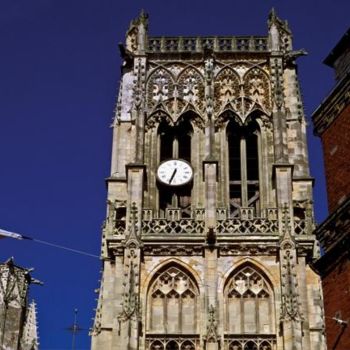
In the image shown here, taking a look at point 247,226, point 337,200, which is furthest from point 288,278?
point 337,200

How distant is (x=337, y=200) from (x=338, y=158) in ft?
2.33

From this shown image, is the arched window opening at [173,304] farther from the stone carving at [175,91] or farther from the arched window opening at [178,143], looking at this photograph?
the stone carving at [175,91]

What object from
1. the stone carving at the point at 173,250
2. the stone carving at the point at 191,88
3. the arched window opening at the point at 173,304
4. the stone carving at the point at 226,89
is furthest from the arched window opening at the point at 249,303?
the stone carving at the point at 191,88

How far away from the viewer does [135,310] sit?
3056cm

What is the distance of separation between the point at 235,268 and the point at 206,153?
16.7ft

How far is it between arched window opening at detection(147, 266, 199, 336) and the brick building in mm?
16895

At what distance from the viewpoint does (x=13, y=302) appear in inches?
1412

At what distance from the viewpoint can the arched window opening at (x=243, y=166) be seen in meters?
35.0

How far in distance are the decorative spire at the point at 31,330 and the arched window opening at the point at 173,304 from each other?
9546 mm

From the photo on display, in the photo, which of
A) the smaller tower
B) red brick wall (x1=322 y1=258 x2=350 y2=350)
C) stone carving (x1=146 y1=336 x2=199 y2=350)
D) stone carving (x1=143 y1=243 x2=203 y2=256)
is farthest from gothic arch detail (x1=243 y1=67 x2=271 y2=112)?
red brick wall (x1=322 y1=258 x2=350 y2=350)

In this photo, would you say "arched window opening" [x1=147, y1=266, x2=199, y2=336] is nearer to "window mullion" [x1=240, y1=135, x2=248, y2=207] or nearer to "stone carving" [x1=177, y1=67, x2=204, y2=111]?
"window mullion" [x1=240, y1=135, x2=248, y2=207]

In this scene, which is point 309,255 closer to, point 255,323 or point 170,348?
point 255,323

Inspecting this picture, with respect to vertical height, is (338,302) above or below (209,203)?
below

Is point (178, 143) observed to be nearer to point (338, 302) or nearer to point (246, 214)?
point (246, 214)
